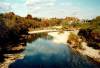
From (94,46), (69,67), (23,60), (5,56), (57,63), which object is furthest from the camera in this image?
(94,46)

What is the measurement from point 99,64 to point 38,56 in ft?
51.2

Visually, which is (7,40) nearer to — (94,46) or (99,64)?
(94,46)

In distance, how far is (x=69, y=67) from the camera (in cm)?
3997

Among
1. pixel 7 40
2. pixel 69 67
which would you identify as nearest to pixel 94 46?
pixel 69 67

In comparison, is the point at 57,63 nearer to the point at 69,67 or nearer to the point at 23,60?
the point at 69,67

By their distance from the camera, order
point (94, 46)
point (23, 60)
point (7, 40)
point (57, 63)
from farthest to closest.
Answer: point (7, 40) → point (94, 46) → point (23, 60) → point (57, 63)

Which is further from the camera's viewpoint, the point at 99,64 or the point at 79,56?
the point at 79,56

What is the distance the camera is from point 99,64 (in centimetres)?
4216

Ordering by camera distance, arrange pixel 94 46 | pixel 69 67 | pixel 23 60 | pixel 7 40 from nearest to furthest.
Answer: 1. pixel 69 67
2. pixel 23 60
3. pixel 94 46
4. pixel 7 40

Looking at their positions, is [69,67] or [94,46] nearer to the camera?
[69,67]

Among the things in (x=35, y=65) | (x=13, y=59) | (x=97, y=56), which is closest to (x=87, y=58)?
(x=97, y=56)

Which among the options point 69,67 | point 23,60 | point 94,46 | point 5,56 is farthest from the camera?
point 94,46

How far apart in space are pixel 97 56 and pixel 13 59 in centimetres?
2101

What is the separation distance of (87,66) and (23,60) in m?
14.9
